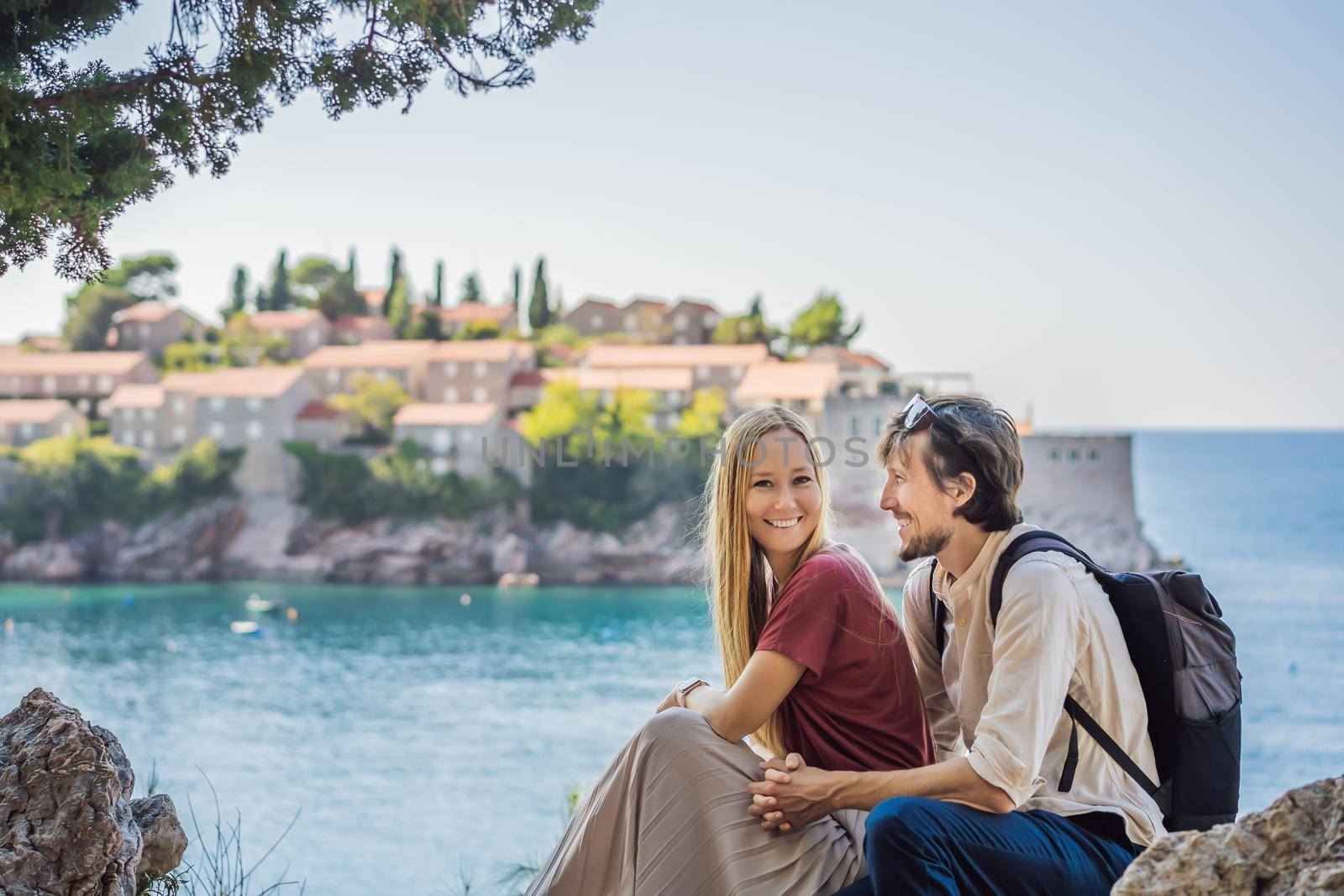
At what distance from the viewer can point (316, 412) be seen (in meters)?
33.1

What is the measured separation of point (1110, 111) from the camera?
5147 centimetres

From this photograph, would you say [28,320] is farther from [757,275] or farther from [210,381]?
[757,275]

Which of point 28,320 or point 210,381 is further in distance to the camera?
point 28,320

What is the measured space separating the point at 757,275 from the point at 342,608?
95.6 ft

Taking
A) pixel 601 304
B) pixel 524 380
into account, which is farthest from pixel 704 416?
pixel 601 304

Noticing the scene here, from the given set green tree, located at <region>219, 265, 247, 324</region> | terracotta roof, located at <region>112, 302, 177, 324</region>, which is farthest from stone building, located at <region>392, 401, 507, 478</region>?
green tree, located at <region>219, 265, 247, 324</region>

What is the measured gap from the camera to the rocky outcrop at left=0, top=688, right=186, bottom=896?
65.6 inches

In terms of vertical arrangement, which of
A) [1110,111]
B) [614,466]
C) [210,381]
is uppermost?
[1110,111]

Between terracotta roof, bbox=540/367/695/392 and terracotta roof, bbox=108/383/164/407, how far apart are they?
10910 mm

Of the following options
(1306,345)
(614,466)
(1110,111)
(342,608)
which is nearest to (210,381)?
(342,608)

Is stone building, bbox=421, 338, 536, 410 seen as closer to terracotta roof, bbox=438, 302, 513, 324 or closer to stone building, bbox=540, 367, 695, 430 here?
stone building, bbox=540, 367, 695, 430

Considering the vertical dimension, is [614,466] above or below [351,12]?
below

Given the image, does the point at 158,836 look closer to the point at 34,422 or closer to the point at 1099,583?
the point at 1099,583

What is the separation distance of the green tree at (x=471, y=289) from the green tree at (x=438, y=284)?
2.82ft
